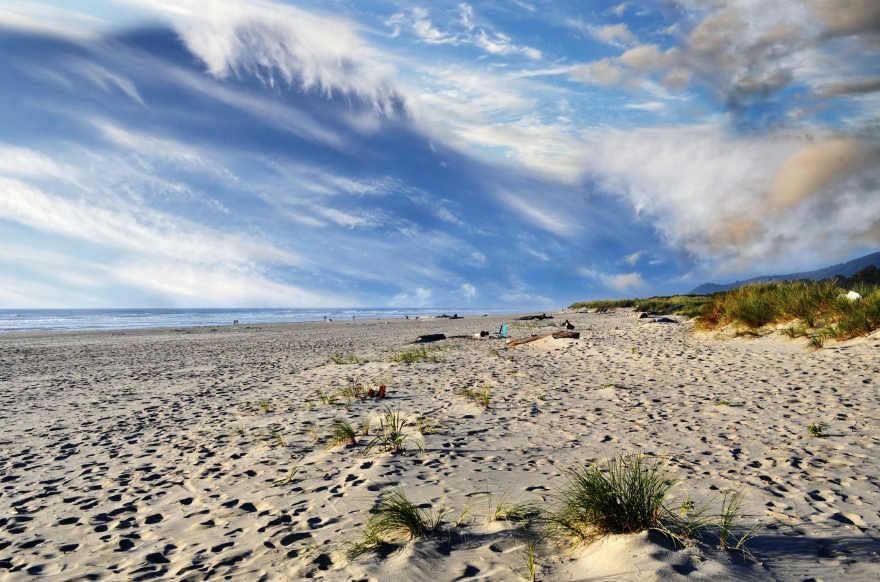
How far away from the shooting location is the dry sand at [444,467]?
359cm

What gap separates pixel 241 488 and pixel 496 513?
3.27m

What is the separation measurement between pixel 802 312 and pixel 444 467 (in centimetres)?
1459

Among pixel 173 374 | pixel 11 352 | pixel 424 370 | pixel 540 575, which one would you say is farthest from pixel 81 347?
pixel 540 575

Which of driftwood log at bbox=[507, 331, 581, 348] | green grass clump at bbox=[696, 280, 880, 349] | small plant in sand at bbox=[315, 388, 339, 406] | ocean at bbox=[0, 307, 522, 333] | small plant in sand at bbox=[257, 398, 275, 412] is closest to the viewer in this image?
small plant in sand at bbox=[257, 398, 275, 412]

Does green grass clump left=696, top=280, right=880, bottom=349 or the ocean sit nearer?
green grass clump left=696, top=280, right=880, bottom=349

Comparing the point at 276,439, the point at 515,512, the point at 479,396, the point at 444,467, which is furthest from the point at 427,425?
the point at 515,512

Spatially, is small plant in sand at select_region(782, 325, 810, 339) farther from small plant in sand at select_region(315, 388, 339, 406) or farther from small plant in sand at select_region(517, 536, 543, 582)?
small plant in sand at select_region(517, 536, 543, 582)

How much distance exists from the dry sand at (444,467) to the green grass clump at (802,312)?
92 centimetres

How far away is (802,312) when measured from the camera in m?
14.6

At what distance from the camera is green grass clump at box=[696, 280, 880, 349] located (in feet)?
39.0

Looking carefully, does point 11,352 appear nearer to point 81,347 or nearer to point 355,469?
point 81,347

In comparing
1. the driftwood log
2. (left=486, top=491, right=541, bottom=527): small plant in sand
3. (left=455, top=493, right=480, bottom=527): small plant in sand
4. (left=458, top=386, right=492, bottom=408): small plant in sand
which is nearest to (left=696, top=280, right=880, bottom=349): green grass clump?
the driftwood log

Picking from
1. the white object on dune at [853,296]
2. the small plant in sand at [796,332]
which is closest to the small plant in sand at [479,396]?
the small plant in sand at [796,332]

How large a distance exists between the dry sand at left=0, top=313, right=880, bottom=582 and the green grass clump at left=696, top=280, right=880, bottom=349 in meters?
0.92
